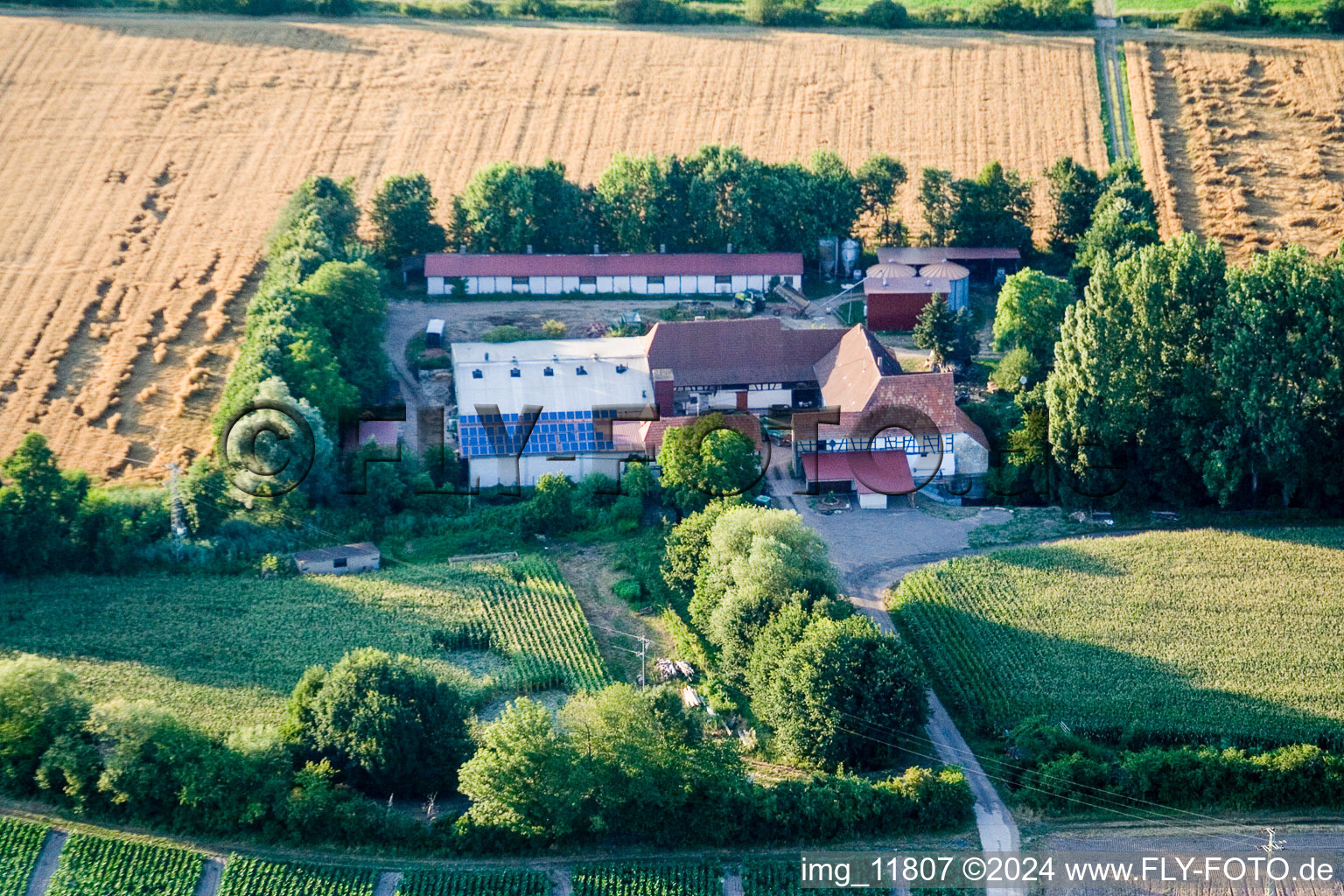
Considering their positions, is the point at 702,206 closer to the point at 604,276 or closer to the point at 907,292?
the point at 604,276

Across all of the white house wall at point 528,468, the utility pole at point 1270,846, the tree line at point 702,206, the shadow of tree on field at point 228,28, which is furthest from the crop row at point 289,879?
the shadow of tree on field at point 228,28

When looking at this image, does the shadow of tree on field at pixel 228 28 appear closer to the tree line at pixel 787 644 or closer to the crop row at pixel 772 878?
the tree line at pixel 787 644

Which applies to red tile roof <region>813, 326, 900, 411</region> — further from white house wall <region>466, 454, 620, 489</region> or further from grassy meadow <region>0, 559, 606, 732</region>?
grassy meadow <region>0, 559, 606, 732</region>

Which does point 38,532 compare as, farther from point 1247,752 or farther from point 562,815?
point 1247,752

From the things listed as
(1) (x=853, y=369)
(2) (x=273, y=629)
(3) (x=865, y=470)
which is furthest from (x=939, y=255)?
(2) (x=273, y=629)

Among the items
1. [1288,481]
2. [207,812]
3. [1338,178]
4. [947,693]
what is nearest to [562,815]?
[207,812]

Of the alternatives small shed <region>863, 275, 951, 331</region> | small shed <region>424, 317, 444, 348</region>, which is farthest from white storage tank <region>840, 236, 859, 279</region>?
small shed <region>424, 317, 444, 348</region>
